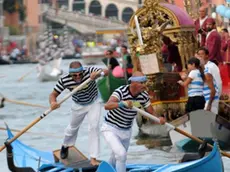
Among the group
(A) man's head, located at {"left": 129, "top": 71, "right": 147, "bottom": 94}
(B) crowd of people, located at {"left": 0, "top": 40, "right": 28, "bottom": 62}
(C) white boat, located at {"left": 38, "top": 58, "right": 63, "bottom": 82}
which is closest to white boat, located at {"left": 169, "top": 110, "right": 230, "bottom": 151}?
(A) man's head, located at {"left": 129, "top": 71, "right": 147, "bottom": 94}

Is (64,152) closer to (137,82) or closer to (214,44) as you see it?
(137,82)

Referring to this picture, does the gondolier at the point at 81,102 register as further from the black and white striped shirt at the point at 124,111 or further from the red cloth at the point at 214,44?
the red cloth at the point at 214,44

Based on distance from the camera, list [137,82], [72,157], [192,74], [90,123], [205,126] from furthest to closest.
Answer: [192,74] < [205,126] < [72,157] < [90,123] < [137,82]

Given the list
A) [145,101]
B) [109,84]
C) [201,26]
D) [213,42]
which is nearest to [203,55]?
[213,42]

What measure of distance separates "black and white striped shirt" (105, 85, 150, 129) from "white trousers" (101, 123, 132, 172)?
50mm

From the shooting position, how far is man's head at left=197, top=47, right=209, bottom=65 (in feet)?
37.1

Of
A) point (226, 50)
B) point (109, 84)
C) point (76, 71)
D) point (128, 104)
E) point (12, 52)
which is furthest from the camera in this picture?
point (12, 52)

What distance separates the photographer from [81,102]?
32.6ft

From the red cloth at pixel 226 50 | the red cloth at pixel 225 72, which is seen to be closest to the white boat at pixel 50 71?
the red cloth at pixel 226 50

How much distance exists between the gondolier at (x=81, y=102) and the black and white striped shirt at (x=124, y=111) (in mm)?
664

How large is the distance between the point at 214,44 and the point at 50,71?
2095 cm

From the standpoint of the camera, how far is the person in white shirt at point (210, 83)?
11227 millimetres

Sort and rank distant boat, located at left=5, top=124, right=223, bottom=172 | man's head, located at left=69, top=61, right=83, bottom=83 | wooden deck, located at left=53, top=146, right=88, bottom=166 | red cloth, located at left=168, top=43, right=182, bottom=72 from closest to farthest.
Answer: distant boat, located at left=5, top=124, right=223, bottom=172 → man's head, located at left=69, top=61, right=83, bottom=83 → wooden deck, located at left=53, top=146, right=88, bottom=166 → red cloth, located at left=168, top=43, right=182, bottom=72

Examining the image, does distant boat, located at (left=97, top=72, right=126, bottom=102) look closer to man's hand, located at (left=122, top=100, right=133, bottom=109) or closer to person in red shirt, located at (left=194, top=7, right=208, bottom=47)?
person in red shirt, located at (left=194, top=7, right=208, bottom=47)
